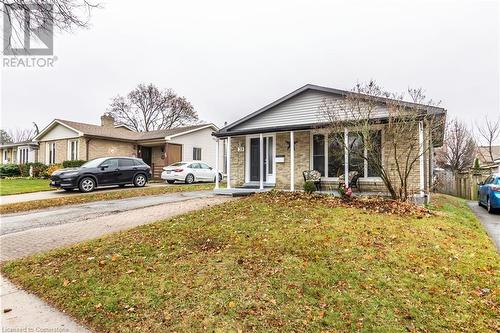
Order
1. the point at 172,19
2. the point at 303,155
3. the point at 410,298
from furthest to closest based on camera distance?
the point at 303,155 → the point at 172,19 → the point at 410,298

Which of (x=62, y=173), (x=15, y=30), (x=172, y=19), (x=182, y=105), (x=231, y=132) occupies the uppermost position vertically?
(x=182, y=105)

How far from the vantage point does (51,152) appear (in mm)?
25609

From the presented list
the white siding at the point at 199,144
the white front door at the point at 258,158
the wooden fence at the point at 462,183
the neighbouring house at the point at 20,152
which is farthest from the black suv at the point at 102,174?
the neighbouring house at the point at 20,152

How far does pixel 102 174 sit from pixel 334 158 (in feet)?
39.2

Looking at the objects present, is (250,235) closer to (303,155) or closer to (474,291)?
(474,291)

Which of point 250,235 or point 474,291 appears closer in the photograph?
point 474,291

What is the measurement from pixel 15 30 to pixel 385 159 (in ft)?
37.8

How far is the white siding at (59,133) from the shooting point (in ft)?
77.9

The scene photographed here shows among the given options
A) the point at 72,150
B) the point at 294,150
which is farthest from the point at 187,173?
the point at 72,150

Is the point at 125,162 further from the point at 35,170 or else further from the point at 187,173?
the point at 35,170

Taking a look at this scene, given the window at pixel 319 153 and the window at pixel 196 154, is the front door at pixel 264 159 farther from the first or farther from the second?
the window at pixel 196 154

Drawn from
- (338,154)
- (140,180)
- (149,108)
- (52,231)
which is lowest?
(52,231)

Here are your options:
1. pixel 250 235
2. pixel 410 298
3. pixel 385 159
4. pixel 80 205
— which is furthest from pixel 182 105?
pixel 410 298

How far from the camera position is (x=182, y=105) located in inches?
1788
